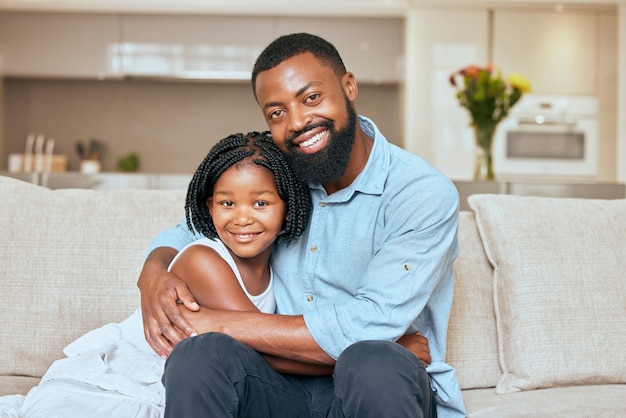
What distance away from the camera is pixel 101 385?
1.38m

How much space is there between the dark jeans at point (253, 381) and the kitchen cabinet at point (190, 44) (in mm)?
3880

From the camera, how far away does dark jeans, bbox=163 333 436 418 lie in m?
1.11

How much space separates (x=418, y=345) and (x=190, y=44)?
3.86 metres

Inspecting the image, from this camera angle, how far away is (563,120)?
477 centimetres

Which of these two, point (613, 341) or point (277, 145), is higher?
point (277, 145)

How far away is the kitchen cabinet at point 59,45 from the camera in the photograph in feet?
15.8

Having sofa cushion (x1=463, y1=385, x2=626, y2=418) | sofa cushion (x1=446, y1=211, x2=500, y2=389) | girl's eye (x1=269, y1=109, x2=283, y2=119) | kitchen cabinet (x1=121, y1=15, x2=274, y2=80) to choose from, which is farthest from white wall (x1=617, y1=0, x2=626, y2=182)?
girl's eye (x1=269, y1=109, x2=283, y2=119)

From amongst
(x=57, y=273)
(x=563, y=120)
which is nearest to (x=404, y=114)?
(x=563, y=120)

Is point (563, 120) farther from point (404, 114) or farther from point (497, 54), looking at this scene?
point (404, 114)

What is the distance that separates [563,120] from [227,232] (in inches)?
150

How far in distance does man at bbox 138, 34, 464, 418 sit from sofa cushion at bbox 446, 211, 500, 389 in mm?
269

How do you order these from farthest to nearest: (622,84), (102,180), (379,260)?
(622,84), (102,180), (379,260)

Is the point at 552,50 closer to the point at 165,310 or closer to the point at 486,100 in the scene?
the point at 486,100

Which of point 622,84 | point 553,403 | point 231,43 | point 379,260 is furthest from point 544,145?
point 379,260
